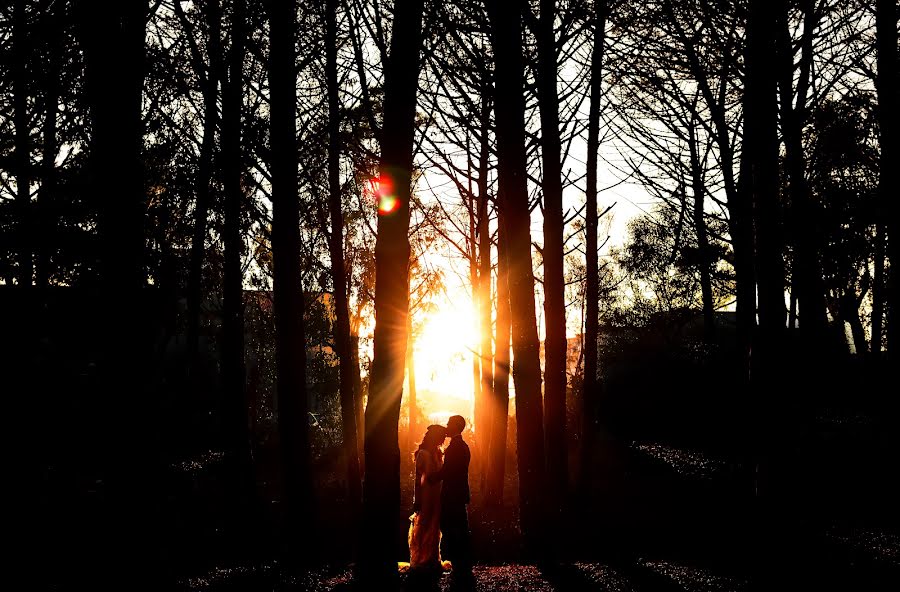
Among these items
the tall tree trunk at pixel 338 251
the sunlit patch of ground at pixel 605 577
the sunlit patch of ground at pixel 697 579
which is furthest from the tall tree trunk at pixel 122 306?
the tall tree trunk at pixel 338 251

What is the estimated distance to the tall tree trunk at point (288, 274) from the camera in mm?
8719

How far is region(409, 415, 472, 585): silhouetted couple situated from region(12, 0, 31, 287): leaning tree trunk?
5974 millimetres

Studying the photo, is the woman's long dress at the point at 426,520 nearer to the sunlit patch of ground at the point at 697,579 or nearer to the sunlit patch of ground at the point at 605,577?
the sunlit patch of ground at the point at 605,577

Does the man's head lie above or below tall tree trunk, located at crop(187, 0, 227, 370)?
below

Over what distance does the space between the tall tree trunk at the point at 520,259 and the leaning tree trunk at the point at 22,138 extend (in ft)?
18.9

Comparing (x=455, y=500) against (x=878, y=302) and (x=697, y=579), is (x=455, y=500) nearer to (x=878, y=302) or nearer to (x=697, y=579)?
(x=697, y=579)

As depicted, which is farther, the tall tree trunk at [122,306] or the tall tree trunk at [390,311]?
the tall tree trunk at [390,311]

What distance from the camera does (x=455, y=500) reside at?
704 cm

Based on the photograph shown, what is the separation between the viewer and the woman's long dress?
682cm

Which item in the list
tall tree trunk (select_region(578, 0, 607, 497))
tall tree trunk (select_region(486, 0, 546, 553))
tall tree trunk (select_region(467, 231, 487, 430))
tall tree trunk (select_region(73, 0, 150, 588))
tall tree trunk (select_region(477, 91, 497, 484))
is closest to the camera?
tall tree trunk (select_region(73, 0, 150, 588))

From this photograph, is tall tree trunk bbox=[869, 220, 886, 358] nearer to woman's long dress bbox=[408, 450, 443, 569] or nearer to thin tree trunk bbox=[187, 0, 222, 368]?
woman's long dress bbox=[408, 450, 443, 569]

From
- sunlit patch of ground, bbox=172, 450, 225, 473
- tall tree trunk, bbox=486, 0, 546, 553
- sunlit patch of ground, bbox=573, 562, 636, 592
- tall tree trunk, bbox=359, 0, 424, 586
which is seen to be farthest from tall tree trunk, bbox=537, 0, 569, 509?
sunlit patch of ground, bbox=172, 450, 225, 473

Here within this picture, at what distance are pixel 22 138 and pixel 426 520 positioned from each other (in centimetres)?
723

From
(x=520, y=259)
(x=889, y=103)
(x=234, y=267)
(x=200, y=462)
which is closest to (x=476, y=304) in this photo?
(x=234, y=267)
